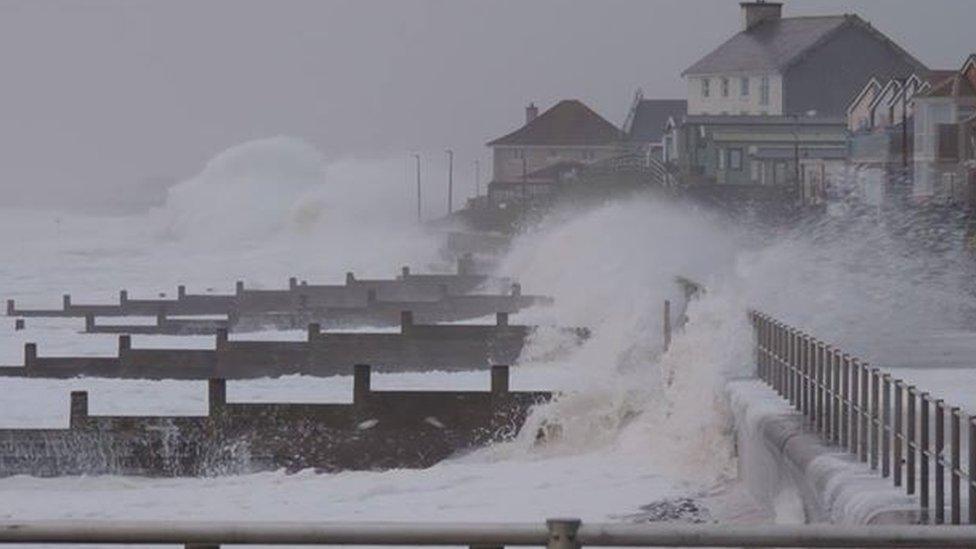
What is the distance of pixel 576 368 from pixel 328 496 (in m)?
10.9

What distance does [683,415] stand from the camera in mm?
19250

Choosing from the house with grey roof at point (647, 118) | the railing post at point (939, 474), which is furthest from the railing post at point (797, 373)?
the house with grey roof at point (647, 118)

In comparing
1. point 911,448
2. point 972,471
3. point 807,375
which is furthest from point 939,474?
point 807,375

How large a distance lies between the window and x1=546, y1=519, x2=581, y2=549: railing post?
298ft

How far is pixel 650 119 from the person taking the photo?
440 ft

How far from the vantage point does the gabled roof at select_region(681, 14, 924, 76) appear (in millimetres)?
103500

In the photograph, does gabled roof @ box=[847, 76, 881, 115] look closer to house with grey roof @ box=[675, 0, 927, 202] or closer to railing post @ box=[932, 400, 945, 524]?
house with grey roof @ box=[675, 0, 927, 202]

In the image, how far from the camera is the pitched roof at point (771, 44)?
341 feet

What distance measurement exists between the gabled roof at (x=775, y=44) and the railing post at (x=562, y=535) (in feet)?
320

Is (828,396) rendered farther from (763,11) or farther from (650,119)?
(650,119)

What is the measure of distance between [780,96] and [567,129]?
3275 centimetres

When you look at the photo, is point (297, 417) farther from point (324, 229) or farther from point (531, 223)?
point (324, 229)

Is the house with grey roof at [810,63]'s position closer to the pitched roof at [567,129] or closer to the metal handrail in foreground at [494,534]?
the pitched roof at [567,129]

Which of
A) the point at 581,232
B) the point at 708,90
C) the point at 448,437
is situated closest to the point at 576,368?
the point at 448,437
